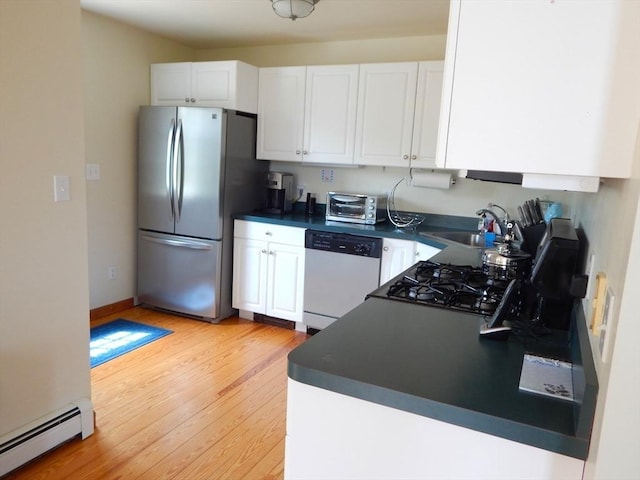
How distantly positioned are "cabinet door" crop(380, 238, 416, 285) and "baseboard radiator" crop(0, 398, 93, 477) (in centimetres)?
197

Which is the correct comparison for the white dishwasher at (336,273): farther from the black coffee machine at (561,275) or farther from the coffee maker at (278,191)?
the black coffee machine at (561,275)

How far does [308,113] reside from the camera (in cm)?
376

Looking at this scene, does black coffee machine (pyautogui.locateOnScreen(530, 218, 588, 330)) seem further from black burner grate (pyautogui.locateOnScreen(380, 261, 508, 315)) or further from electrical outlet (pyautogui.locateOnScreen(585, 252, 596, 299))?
black burner grate (pyautogui.locateOnScreen(380, 261, 508, 315))

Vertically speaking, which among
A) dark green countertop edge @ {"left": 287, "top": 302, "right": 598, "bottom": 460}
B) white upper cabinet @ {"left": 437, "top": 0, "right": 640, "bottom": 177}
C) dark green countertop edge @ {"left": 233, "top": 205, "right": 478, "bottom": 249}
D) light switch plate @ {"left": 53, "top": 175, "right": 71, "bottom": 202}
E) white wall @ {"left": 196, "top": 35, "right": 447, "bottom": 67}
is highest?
white wall @ {"left": 196, "top": 35, "right": 447, "bottom": 67}

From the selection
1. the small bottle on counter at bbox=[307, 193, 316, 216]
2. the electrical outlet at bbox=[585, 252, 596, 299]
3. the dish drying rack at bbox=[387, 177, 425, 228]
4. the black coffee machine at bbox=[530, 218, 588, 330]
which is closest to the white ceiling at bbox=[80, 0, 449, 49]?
the dish drying rack at bbox=[387, 177, 425, 228]

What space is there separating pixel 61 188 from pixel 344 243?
1.90 metres

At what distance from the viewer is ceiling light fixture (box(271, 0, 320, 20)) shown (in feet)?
8.83

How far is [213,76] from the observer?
3785 millimetres

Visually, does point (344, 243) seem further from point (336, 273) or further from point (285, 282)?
point (285, 282)

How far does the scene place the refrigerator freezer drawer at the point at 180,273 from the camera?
3.78 meters

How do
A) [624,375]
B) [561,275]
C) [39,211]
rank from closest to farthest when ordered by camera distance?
1. [624,375]
2. [561,275]
3. [39,211]

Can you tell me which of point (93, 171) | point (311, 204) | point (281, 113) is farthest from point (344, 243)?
point (93, 171)

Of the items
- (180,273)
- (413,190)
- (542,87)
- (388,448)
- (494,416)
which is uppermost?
(542,87)

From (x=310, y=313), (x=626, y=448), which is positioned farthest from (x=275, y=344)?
(x=626, y=448)
